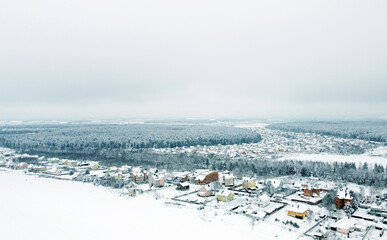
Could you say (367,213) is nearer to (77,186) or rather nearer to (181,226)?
(181,226)

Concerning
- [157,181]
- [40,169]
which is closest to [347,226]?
[157,181]

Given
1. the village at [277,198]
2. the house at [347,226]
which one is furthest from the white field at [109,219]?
the house at [347,226]

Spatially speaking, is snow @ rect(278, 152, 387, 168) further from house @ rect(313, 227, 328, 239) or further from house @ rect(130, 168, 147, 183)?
house @ rect(313, 227, 328, 239)

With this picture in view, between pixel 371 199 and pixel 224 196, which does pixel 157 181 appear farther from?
pixel 371 199

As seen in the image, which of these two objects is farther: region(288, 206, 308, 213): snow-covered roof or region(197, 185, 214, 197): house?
region(197, 185, 214, 197): house

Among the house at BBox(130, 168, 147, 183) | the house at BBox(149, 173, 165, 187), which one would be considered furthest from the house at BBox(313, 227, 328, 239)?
the house at BBox(130, 168, 147, 183)

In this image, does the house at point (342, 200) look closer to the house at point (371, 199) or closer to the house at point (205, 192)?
the house at point (371, 199)
